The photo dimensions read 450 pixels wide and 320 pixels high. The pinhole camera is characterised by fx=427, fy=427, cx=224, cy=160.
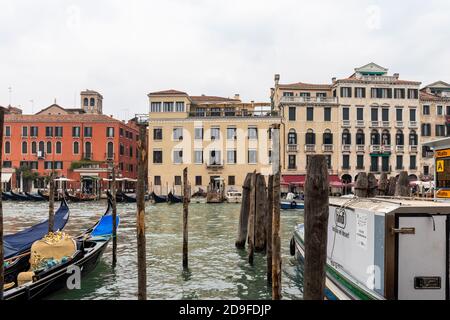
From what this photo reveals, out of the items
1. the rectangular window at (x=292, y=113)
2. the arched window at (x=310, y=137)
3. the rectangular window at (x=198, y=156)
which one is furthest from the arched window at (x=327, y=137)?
the rectangular window at (x=198, y=156)

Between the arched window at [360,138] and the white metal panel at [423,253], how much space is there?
30.3m

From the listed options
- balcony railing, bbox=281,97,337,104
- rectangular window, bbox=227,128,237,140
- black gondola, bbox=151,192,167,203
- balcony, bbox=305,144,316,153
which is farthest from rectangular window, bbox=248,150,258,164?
black gondola, bbox=151,192,167,203

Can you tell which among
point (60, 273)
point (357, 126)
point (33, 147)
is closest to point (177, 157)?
point (33, 147)

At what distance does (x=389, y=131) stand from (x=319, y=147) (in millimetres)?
5703

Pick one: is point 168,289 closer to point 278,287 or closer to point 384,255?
point 278,287

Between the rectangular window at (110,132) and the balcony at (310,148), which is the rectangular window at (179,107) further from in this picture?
the balcony at (310,148)

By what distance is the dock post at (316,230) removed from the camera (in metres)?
3.72

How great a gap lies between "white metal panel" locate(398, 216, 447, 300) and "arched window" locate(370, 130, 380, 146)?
30655 millimetres

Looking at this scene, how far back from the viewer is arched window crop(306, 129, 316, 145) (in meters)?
33.3

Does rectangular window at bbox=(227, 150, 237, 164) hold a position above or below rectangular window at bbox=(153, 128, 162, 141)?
below

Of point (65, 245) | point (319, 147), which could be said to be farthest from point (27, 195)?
point (65, 245)

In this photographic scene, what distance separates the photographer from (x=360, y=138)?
1318 inches

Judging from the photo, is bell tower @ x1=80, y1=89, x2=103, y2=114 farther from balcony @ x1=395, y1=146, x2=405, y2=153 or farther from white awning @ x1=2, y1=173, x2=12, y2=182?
balcony @ x1=395, y1=146, x2=405, y2=153

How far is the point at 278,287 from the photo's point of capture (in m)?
5.63
